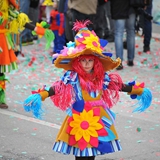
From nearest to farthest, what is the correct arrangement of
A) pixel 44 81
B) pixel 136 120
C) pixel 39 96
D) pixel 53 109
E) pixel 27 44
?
pixel 39 96, pixel 136 120, pixel 53 109, pixel 44 81, pixel 27 44

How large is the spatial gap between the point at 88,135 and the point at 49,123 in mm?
2252

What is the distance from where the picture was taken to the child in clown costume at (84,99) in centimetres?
474

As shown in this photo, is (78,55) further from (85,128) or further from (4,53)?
(4,53)

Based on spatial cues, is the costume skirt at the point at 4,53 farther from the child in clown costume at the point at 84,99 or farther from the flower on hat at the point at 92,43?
the flower on hat at the point at 92,43

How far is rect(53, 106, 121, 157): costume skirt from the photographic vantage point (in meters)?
4.73

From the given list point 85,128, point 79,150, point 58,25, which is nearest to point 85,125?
point 85,128

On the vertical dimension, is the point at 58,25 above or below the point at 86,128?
below

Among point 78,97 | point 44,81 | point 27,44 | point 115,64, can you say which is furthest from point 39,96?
point 27,44

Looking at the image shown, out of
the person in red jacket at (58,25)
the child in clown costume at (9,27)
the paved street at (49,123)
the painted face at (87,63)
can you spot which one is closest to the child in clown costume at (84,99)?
the painted face at (87,63)

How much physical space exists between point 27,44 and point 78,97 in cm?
777

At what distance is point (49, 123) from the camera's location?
6.98m

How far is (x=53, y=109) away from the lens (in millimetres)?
7652

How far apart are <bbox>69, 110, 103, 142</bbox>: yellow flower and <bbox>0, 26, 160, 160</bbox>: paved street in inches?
40.1

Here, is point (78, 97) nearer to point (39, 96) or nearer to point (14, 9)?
point (39, 96)
